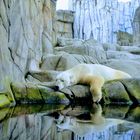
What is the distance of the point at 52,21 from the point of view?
10.7m

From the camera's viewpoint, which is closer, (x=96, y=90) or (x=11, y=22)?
(x=96, y=90)

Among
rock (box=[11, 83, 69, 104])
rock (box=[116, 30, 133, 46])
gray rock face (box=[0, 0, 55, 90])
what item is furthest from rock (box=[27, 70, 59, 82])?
rock (box=[116, 30, 133, 46])

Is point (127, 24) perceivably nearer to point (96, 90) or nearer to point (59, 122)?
point (96, 90)

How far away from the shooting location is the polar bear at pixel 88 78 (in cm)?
574

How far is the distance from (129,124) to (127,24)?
50.5 feet

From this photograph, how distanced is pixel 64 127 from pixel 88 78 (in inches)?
109

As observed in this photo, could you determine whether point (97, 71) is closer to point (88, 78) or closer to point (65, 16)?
point (88, 78)

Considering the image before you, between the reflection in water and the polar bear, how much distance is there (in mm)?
1573

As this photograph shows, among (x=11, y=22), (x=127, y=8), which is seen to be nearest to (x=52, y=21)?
(x=11, y=22)

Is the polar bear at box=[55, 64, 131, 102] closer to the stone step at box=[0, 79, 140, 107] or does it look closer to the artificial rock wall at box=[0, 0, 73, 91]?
the stone step at box=[0, 79, 140, 107]

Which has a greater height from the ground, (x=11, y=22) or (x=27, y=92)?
(x=11, y=22)

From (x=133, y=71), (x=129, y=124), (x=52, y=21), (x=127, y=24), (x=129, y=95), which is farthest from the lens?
(x=127, y=24)

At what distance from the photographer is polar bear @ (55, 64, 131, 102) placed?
5742mm

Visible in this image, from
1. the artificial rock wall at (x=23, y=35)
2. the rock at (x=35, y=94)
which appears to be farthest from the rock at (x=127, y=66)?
the rock at (x=35, y=94)
